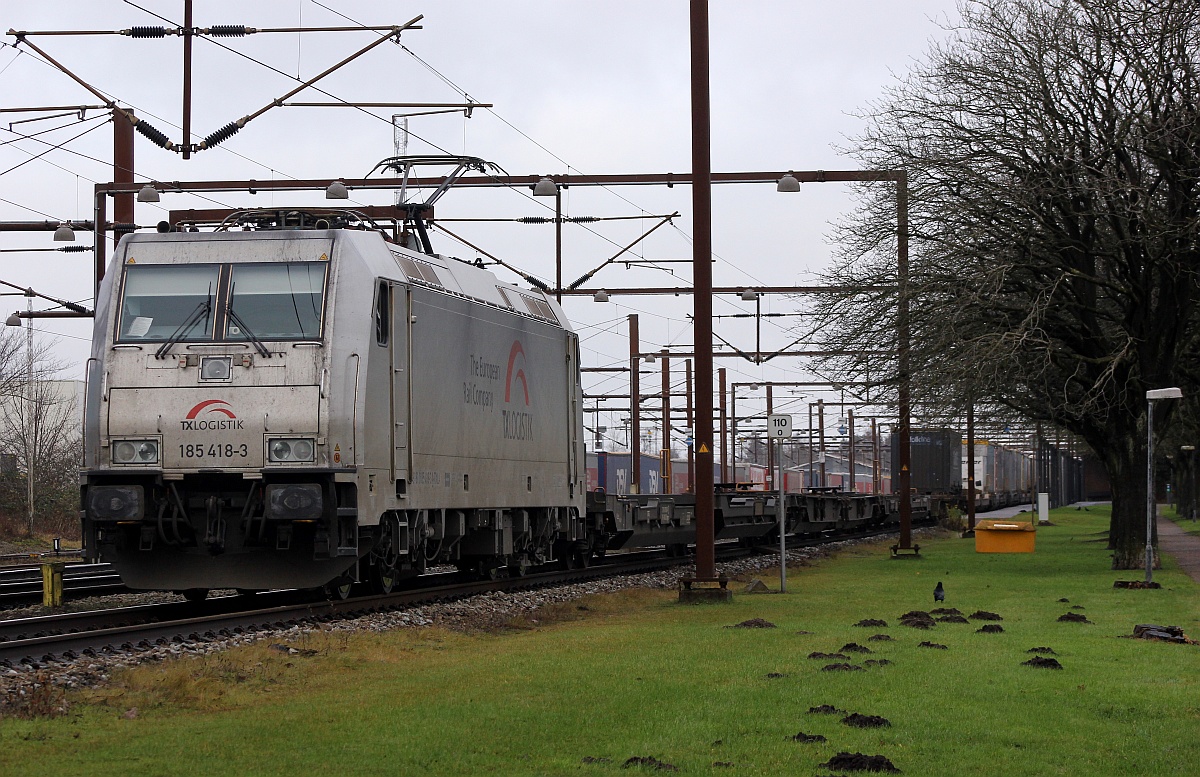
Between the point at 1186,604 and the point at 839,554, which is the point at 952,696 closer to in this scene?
the point at 1186,604

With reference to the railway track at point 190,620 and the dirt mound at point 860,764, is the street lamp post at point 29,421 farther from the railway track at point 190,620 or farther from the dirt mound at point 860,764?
the dirt mound at point 860,764

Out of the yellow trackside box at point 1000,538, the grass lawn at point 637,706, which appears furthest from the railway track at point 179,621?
the yellow trackside box at point 1000,538

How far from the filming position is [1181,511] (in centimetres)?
7069

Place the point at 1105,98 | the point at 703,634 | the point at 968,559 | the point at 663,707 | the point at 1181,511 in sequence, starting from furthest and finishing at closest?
the point at 1181,511
the point at 968,559
the point at 1105,98
the point at 703,634
the point at 663,707

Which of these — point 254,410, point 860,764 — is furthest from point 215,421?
point 860,764

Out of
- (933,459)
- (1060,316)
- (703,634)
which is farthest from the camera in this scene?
(933,459)

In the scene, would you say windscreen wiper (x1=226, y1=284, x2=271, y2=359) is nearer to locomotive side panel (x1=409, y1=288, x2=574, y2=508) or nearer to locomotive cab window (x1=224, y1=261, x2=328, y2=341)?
locomotive cab window (x1=224, y1=261, x2=328, y2=341)

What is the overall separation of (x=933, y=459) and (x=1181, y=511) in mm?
16326

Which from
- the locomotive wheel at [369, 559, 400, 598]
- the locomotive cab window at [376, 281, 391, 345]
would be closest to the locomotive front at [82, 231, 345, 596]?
the locomotive cab window at [376, 281, 391, 345]

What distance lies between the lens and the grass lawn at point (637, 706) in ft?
25.9

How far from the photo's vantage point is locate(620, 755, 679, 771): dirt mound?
7688 mm

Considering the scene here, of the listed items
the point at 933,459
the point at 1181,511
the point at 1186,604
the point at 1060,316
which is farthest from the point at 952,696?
the point at 1181,511

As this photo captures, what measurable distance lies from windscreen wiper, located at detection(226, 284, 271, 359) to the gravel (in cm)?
295

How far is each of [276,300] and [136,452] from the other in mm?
2198
